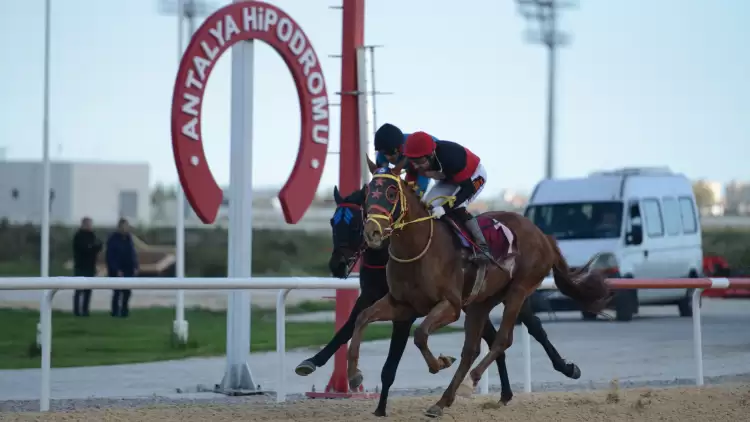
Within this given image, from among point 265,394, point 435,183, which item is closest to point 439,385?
point 265,394

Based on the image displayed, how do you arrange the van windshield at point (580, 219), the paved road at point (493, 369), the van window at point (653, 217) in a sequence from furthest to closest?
1. the van window at point (653, 217)
2. the van windshield at point (580, 219)
3. the paved road at point (493, 369)

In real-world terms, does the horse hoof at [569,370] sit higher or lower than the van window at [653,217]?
lower

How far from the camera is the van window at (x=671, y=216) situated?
1900 centimetres

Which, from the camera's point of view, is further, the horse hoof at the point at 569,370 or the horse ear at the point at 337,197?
the horse hoof at the point at 569,370

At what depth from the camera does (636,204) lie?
722 inches

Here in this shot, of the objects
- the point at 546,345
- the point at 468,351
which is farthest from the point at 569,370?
the point at 468,351

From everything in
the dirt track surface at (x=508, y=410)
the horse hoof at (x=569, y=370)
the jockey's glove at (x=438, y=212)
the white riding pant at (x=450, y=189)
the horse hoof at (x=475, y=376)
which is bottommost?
the dirt track surface at (x=508, y=410)

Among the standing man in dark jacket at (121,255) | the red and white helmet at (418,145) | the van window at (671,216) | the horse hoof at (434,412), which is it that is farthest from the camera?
the van window at (671,216)

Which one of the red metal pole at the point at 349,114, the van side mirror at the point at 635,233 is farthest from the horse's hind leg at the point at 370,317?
the van side mirror at the point at 635,233

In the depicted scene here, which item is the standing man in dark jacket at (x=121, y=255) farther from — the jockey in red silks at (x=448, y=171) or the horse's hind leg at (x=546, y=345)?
the jockey in red silks at (x=448, y=171)

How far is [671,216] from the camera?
19172mm

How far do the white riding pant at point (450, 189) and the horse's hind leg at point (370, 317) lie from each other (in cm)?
66

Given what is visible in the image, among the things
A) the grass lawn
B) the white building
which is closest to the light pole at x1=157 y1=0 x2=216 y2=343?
the grass lawn

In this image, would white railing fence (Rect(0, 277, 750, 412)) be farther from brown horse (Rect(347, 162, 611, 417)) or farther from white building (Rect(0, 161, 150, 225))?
white building (Rect(0, 161, 150, 225))
